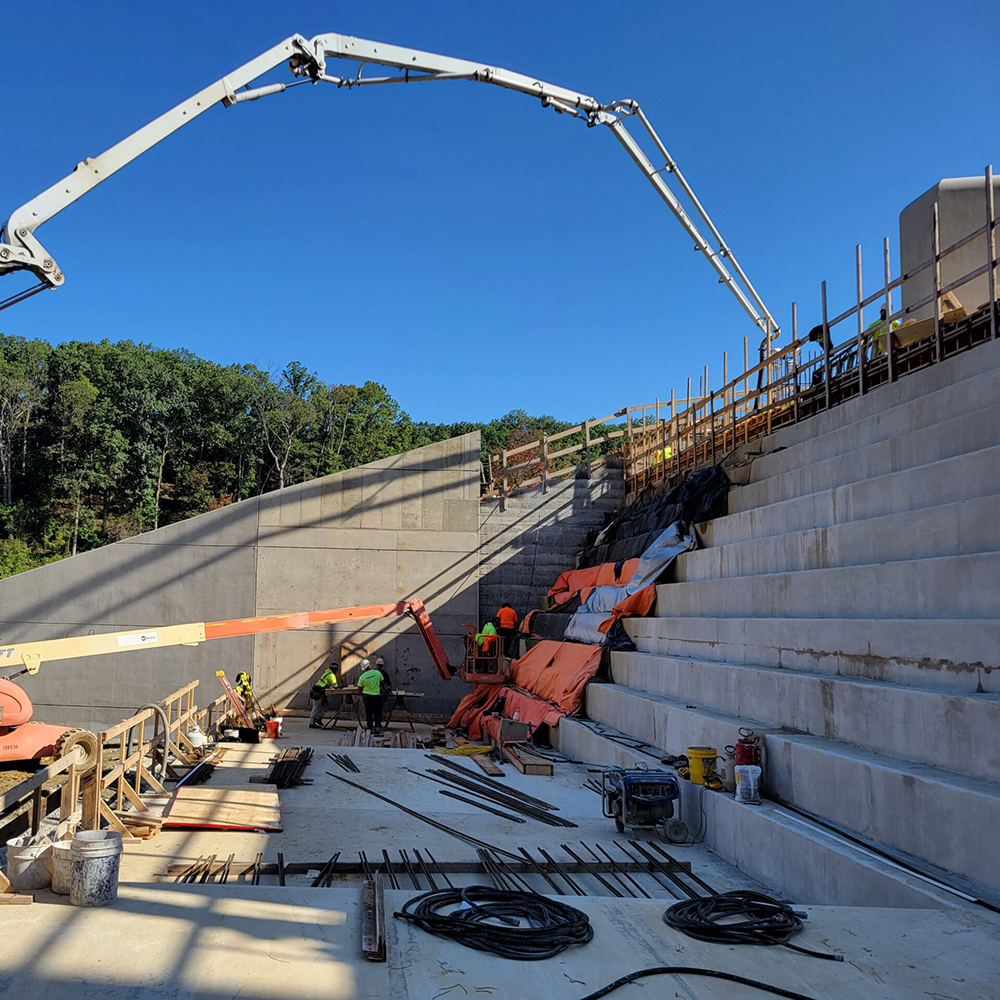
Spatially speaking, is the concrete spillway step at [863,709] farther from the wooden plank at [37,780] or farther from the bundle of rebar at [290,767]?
the wooden plank at [37,780]

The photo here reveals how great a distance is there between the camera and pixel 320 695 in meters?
18.2

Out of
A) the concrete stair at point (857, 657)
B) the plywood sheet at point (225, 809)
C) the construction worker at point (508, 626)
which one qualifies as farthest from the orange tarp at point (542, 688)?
the plywood sheet at point (225, 809)

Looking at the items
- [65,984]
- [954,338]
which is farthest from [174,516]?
[65,984]

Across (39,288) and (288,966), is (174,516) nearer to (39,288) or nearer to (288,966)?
(39,288)

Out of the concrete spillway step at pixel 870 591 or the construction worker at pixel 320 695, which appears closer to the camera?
the concrete spillway step at pixel 870 591

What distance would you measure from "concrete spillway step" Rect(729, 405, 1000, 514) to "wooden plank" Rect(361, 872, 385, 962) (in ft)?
23.0

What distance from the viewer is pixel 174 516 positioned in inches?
1695

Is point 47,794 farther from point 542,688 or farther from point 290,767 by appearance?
point 542,688

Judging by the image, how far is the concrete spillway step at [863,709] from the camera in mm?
5646

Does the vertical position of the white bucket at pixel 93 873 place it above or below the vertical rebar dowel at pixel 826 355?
below

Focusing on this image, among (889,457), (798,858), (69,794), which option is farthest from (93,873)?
(889,457)

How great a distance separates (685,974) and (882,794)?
256cm

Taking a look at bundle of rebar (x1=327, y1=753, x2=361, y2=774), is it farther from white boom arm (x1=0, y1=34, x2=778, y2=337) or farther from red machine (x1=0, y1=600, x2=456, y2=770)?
white boom arm (x1=0, y1=34, x2=778, y2=337)

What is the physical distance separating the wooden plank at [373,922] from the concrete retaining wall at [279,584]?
14657 mm
